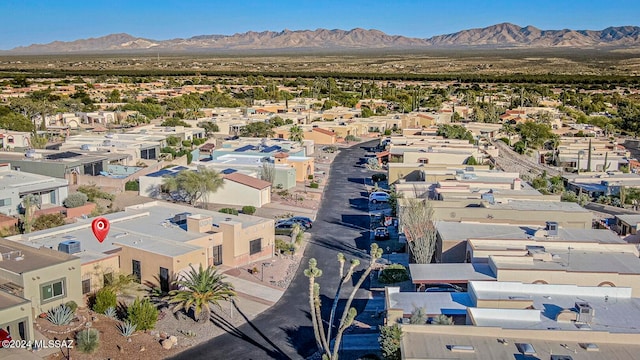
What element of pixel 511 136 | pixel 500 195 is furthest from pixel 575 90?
pixel 500 195

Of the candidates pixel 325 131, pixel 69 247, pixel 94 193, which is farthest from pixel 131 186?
pixel 325 131

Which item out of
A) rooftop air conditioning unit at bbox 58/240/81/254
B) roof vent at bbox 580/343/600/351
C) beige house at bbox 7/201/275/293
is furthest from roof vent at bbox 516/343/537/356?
rooftop air conditioning unit at bbox 58/240/81/254

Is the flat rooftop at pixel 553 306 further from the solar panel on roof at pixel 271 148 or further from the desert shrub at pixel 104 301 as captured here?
the solar panel on roof at pixel 271 148

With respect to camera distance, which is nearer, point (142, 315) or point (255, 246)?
point (142, 315)

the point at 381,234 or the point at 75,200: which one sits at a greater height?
the point at 75,200

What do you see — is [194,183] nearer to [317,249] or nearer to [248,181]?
[248,181]

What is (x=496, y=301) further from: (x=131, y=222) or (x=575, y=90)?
(x=575, y=90)
